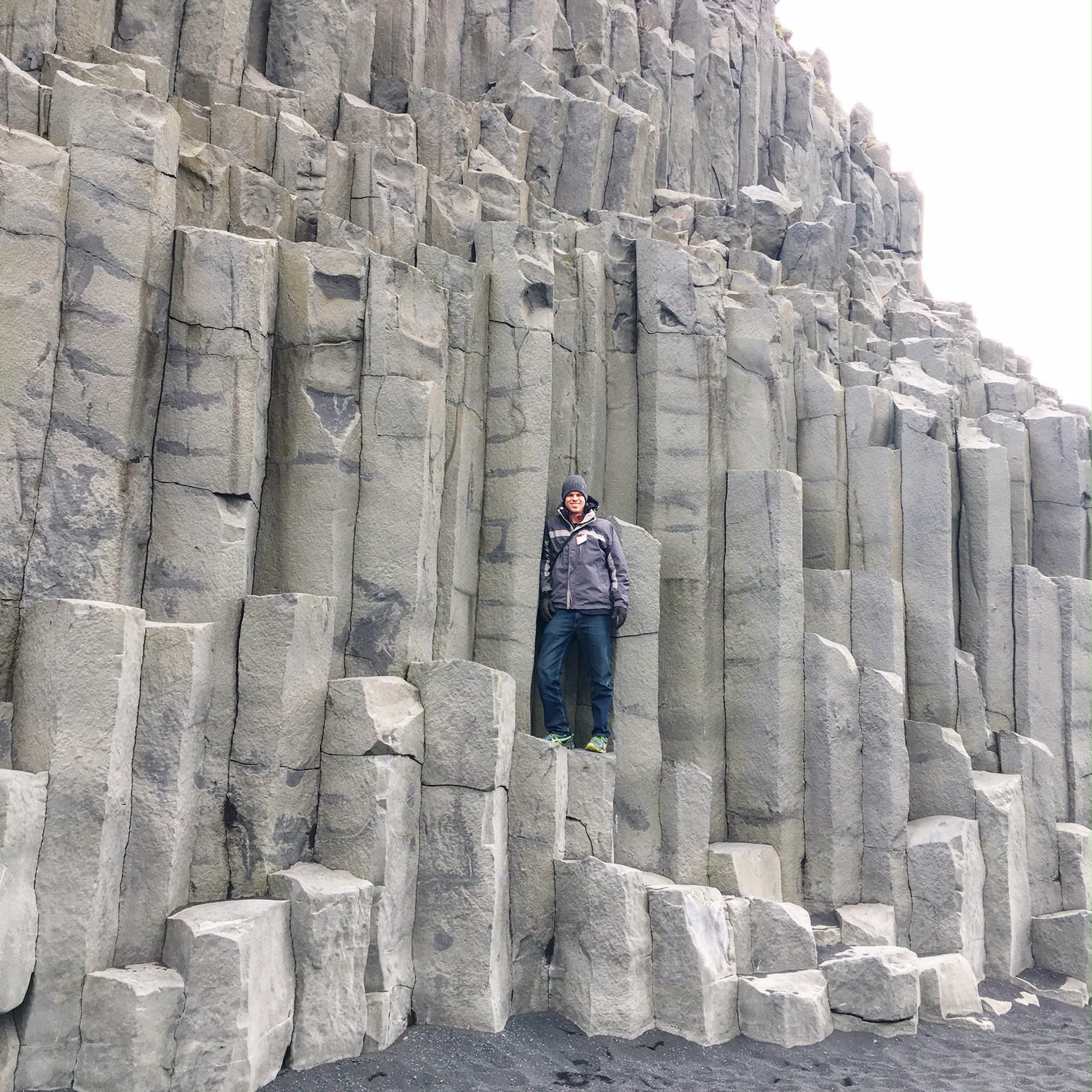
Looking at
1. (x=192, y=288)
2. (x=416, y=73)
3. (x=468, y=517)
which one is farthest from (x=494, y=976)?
(x=416, y=73)

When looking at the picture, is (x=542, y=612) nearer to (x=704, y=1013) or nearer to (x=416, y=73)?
(x=704, y=1013)

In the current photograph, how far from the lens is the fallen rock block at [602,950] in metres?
9.25

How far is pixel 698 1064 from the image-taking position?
29.6 ft

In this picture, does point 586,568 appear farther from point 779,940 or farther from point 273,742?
point 779,940

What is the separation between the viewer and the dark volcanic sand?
8.16 m

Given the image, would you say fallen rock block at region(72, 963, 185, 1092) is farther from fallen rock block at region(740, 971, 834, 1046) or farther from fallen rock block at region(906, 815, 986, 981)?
fallen rock block at region(906, 815, 986, 981)

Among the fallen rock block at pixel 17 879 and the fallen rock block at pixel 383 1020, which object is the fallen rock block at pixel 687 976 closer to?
the fallen rock block at pixel 383 1020

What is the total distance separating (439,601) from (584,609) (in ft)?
4.75

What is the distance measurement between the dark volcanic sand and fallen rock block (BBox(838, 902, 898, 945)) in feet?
4.16

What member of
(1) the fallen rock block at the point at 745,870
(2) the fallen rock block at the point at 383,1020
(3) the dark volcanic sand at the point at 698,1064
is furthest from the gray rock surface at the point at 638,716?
(2) the fallen rock block at the point at 383,1020

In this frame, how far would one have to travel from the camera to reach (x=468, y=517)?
1083cm

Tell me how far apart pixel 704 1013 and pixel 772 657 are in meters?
4.02

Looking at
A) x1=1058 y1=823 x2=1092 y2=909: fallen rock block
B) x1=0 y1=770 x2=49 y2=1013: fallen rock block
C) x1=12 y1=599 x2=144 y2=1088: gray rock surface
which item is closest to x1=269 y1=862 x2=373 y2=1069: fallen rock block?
x1=12 y1=599 x2=144 y2=1088: gray rock surface

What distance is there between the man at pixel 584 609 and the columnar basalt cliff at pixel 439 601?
0.29 metres
